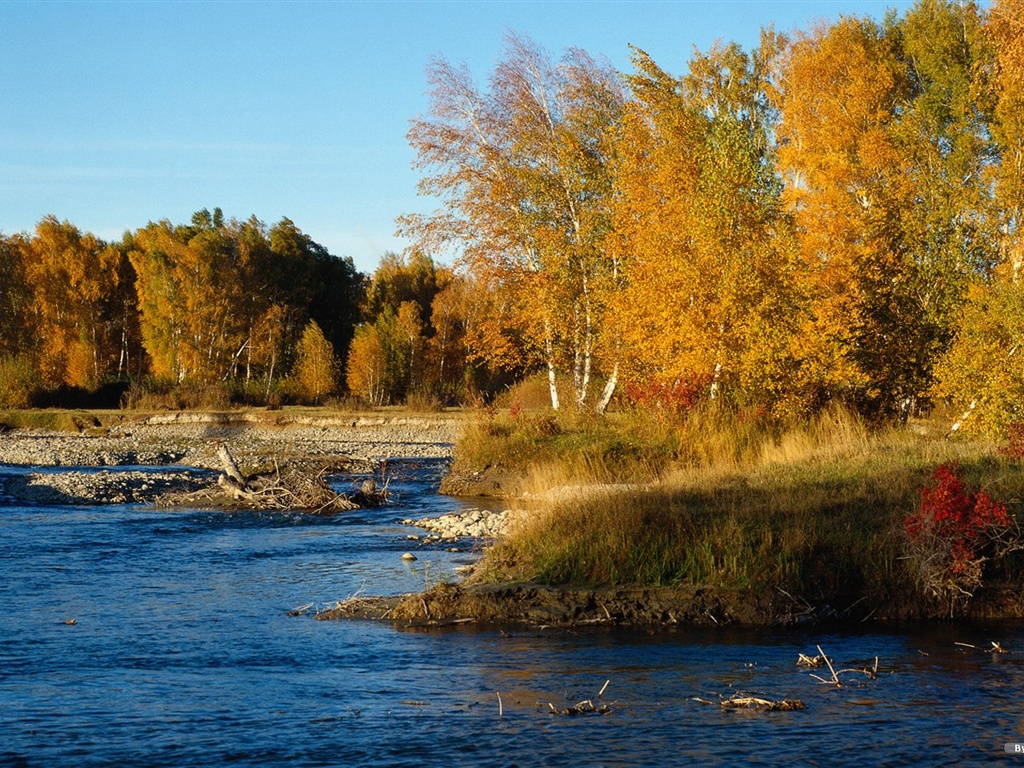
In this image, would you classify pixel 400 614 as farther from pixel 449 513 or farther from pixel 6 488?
pixel 6 488

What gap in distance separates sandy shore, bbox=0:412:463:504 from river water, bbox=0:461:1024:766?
13.1 m

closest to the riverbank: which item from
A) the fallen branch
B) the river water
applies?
the river water

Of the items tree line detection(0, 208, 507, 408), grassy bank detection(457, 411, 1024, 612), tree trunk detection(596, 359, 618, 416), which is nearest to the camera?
grassy bank detection(457, 411, 1024, 612)

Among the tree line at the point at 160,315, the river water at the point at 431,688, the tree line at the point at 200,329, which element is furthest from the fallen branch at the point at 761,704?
the tree line at the point at 160,315

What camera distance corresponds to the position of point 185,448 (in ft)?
139

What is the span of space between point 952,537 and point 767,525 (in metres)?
2.24

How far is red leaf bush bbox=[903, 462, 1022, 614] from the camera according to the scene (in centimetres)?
1252

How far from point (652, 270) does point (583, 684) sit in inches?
666

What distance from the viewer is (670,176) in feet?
87.9

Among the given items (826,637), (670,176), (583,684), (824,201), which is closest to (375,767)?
(583,684)

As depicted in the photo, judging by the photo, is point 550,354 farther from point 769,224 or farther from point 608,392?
point 769,224

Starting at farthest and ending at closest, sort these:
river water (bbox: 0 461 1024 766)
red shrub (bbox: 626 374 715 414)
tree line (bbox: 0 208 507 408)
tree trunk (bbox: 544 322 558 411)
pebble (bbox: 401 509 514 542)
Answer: tree line (bbox: 0 208 507 408) → tree trunk (bbox: 544 322 558 411) → red shrub (bbox: 626 374 715 414) → pebble (bbox: 401 509 514 542) → river water (bbox: 0 461 1024 766)

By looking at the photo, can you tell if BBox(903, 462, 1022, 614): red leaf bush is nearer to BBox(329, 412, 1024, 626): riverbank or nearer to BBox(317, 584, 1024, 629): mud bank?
BBox(329, 412, 1024, 626): riverbank

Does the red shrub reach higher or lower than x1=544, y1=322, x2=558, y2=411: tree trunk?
lower
